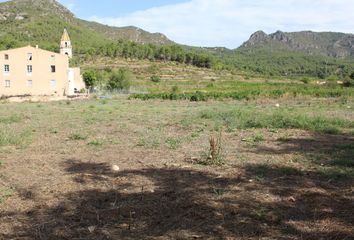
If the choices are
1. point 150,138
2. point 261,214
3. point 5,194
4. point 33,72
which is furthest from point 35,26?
point 261,214

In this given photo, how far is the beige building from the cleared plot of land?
46.8 metres

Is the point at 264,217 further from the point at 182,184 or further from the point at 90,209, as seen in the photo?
the point at 90,209

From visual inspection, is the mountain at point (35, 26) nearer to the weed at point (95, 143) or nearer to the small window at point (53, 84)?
the small window at point (53, 84)

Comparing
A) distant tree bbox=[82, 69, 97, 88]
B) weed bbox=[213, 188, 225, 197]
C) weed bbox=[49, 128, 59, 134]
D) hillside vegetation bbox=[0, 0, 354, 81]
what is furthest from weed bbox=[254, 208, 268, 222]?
hillside vegetation bbox=[0, 0, 354, 81]

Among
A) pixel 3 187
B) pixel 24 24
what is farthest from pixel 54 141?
pixel 24 24

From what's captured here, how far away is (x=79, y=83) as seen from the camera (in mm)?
66062

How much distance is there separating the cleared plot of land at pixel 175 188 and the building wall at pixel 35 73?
4683cm

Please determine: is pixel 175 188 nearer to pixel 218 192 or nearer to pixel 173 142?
pixel 218 192

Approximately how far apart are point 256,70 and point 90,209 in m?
144

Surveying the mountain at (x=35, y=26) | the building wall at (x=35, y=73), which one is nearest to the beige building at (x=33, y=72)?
the building wall at (x=35, y=73)

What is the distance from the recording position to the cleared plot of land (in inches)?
210

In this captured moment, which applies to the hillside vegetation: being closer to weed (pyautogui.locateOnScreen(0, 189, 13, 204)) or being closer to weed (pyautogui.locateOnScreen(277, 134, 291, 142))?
weed (pyautogui.locateOnScreen(277, 134, 291, 142))

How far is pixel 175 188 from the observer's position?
23.4 ft

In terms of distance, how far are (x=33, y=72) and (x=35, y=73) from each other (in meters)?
0.30
